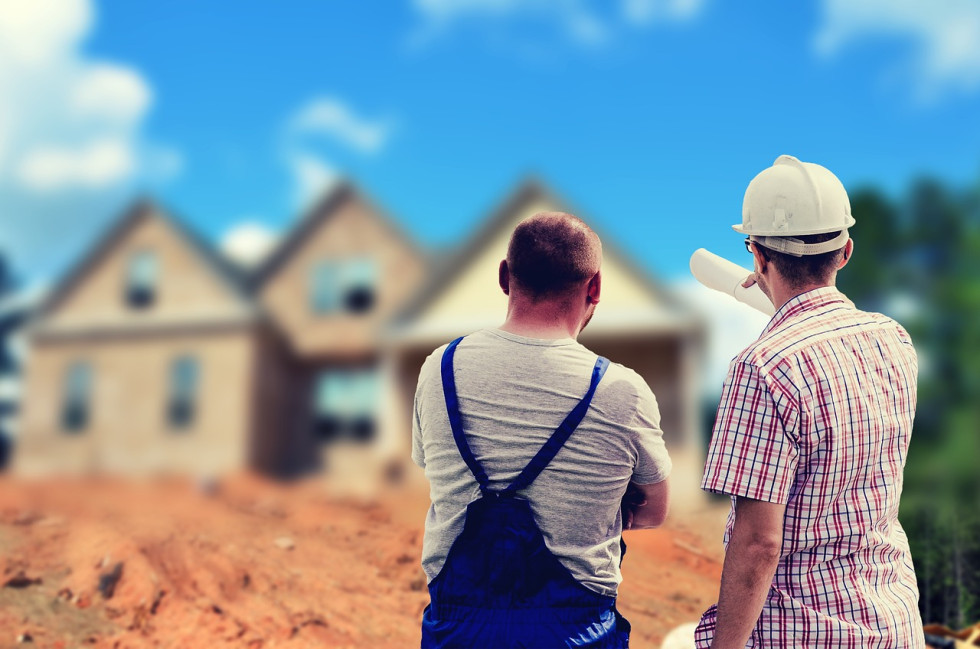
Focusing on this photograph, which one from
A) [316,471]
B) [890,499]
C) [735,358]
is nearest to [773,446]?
[735,358]

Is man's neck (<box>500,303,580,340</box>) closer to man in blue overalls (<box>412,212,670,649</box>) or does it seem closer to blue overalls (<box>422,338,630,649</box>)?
man in blue overalls (<box>412,212,670,649</box>)

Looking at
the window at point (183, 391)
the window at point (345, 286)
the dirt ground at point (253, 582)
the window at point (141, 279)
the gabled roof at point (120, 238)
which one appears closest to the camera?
the dirt ground at point (253, 582)

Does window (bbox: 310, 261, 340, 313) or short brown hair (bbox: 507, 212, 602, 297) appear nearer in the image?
short brown hair (bbox: 507, 212, 602, 297)

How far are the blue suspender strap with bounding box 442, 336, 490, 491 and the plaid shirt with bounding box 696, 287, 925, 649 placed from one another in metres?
0.49

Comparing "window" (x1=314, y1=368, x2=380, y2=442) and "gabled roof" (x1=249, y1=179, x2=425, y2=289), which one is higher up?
"gabled roof" (x1=249, y1=179, x2=425, y2=289)

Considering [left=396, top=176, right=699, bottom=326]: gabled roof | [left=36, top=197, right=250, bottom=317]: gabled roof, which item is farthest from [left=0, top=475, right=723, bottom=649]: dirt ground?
[left=36, top=197, right=250, bottom=317]: gabled roof

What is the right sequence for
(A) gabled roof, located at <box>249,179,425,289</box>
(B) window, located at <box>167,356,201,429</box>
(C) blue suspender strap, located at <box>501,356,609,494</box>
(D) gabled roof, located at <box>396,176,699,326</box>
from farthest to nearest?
(A) gabled roof, located at <box>249,179,425,289</box> → (B) window, located at <box>167,356,201,429</box> → (D) gabled roof, located at <box>396,176,699,326</box> → (C) blue suspender strap, located at <box>501,356,609,494</box>

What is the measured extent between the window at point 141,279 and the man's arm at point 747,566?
Result: 2006cm

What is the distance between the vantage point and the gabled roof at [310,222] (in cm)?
1977

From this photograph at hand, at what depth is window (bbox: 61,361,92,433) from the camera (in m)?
19.3

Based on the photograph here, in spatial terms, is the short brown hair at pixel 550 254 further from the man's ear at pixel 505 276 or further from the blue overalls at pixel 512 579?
Result: the blue overalls at pixel 512 579

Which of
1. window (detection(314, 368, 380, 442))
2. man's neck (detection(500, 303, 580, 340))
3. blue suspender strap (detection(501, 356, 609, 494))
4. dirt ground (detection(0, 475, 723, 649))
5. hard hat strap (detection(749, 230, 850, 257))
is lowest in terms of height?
dirt ground (detection(0, 475, 723, 649))

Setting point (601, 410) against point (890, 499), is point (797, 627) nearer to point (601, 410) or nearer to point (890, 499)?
point (890, 499)

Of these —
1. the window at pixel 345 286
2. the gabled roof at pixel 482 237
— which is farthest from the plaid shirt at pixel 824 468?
the window at pixel 345 286
